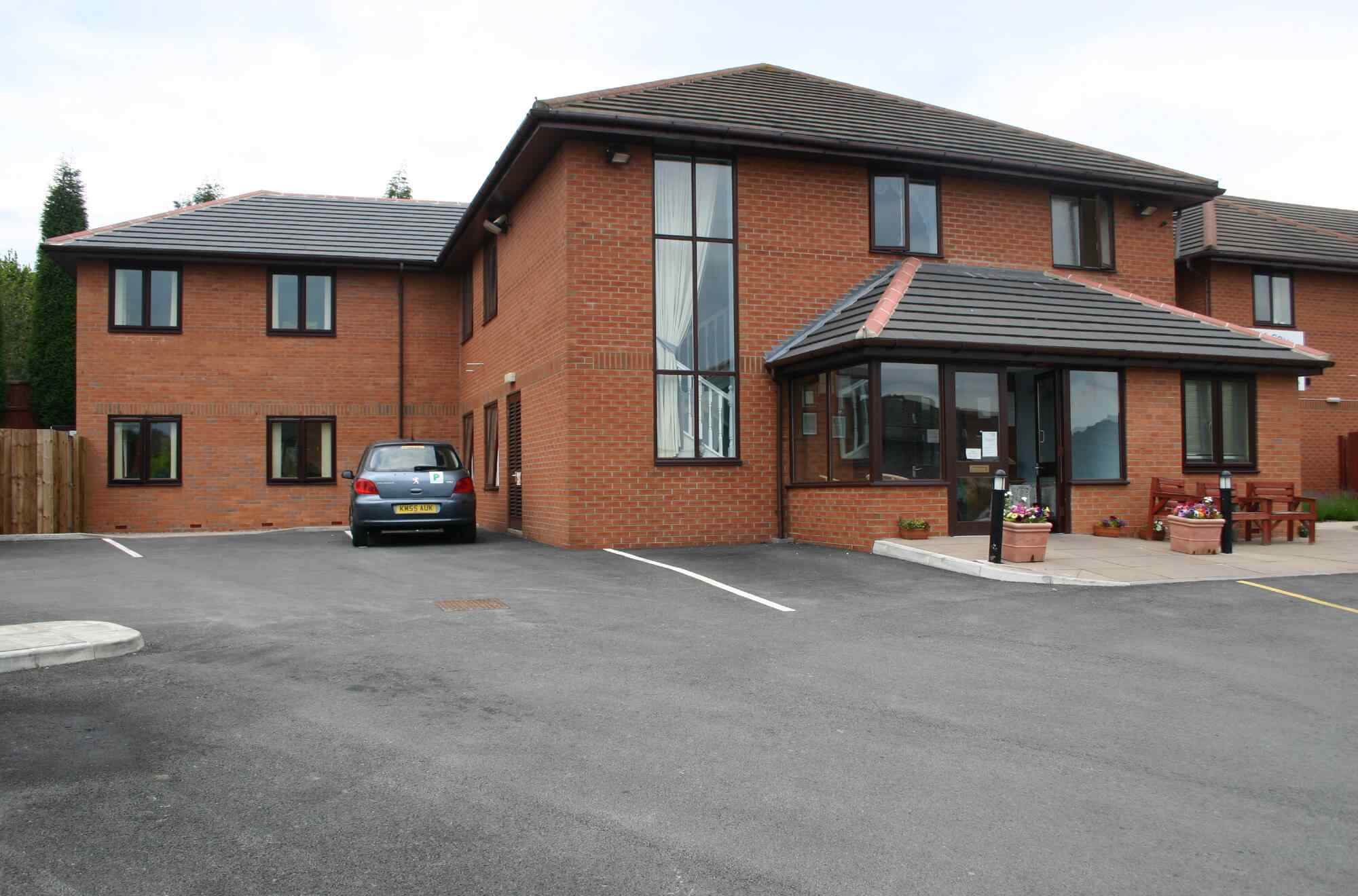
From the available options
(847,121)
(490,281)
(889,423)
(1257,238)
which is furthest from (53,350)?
(1257,238)

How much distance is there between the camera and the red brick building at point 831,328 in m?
13.3

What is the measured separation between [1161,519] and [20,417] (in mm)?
31214

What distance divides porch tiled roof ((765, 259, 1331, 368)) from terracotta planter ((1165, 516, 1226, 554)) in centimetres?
274

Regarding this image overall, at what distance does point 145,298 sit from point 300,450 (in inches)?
171

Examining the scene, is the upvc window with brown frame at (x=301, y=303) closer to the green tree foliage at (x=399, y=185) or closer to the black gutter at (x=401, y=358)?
the black gutter at (x=401, y=358)

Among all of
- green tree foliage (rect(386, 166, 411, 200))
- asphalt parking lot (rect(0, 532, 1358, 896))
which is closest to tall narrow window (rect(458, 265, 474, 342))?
asphalt parking lot (rect(0, 532, 1358, 896))

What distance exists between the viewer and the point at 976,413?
13.2 meters

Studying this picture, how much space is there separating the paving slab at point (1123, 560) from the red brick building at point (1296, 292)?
10.2m

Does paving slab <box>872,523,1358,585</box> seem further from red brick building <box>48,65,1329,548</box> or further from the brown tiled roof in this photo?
the brown tiled roof

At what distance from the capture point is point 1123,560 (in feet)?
37.3

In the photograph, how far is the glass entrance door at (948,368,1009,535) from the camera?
1305 centimetres

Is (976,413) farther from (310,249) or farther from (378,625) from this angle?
(310,249)

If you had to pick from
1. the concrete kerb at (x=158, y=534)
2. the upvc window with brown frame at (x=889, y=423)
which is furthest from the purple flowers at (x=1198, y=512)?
the concrete kerb at (x=158, y=534)

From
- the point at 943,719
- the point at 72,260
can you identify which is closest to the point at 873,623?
the point at 943,719
